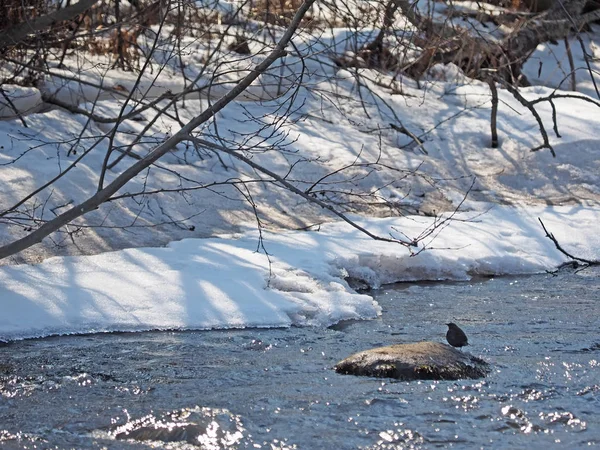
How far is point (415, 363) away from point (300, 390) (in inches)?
24.5

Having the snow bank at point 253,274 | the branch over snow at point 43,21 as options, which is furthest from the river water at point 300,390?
the branch over snow at point 43,21

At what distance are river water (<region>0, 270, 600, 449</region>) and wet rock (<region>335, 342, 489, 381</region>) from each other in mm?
75

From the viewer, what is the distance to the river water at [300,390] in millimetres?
4066

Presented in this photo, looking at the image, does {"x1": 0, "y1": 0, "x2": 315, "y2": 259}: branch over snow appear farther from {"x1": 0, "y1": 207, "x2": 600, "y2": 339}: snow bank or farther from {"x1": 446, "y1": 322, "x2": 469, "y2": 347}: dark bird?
{"x1": 446, "y1": 322, "x2": 469, "y2": 347}: dark bird

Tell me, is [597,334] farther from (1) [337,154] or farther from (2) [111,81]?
(2) [111,81]

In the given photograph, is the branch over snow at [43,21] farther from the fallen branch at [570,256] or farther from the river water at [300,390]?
the fallen branch at [570,256]

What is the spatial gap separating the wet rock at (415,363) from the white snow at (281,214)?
739mm

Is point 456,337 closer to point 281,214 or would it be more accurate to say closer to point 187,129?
point 187,129

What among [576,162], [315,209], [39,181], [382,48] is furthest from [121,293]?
[382,48]

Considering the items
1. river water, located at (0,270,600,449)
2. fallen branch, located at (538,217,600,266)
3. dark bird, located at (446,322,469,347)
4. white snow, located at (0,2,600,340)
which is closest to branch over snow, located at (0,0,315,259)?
white snow, located at (0,2,600,340)

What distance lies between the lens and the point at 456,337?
539 cm

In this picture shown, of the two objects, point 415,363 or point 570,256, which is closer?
point 415,363

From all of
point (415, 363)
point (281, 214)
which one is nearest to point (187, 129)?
point (415, 363)

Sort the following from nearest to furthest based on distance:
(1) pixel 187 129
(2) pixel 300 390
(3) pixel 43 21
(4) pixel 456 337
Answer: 1. (2) pixel 300 390
2. (1) pixel 187 129
3. (4) pixel 456 337
4. (3) pixel 43 21
